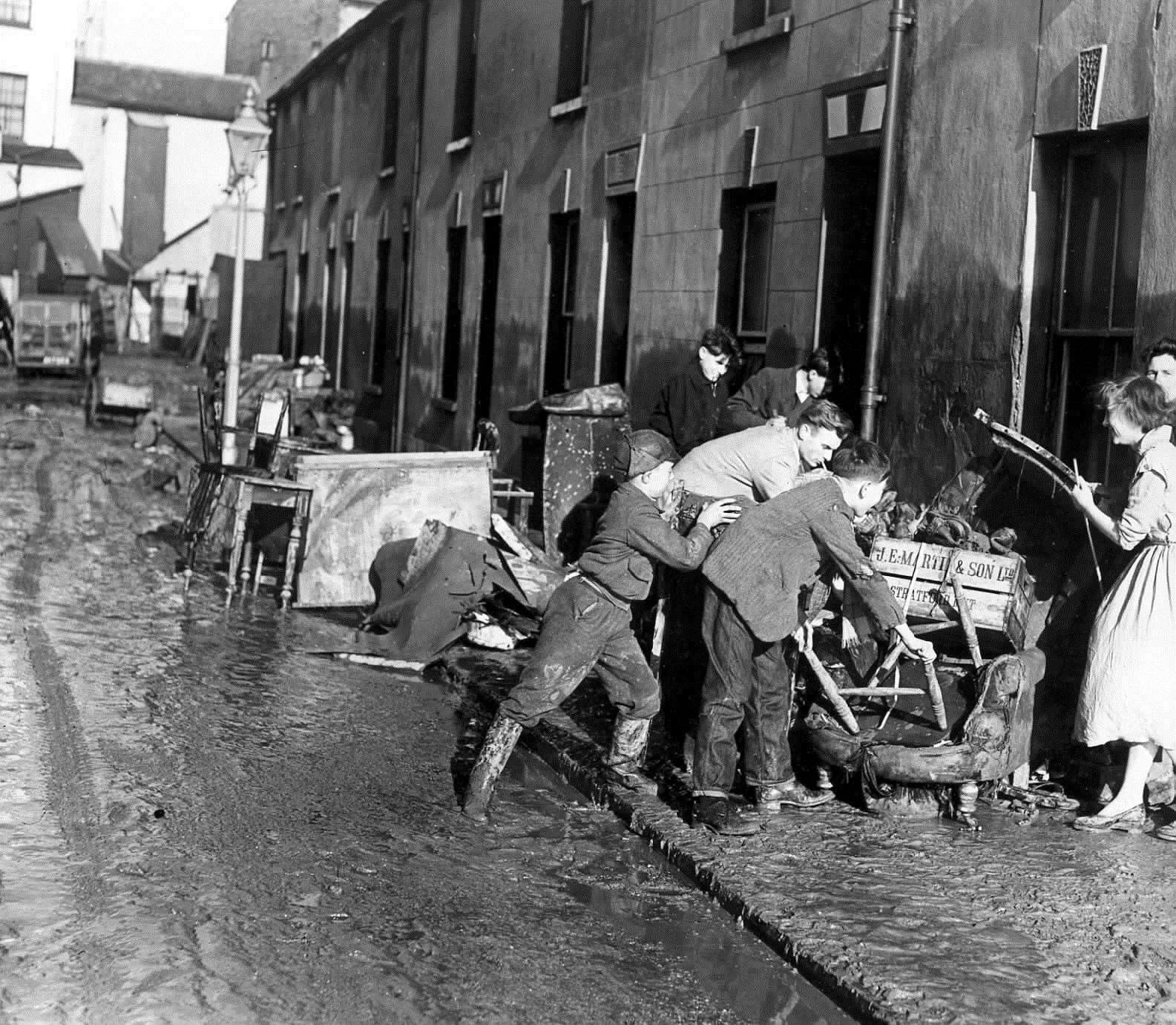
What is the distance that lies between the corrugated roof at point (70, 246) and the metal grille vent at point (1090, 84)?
5214 centimetres

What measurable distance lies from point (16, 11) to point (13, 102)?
3352mm

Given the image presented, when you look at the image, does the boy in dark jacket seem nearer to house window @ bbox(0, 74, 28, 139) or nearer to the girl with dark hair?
the girl with dark hair

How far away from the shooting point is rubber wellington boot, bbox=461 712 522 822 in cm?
680

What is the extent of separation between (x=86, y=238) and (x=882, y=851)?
57.2 m

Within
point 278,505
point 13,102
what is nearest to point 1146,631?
point 278,505

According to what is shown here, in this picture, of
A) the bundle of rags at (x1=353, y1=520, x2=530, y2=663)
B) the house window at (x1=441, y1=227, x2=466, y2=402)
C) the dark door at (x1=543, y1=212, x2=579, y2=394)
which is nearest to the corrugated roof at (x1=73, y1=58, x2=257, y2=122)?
the house window at (x1=441, y1=227, x2=466, y2=402)

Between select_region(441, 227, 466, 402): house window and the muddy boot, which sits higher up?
select_region(441, 227, 466, 402): house window

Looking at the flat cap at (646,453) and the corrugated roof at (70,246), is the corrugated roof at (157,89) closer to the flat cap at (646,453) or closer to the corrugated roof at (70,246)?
the corrugated roof at (70,246)

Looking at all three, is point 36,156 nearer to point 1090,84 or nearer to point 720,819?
point 1090,84

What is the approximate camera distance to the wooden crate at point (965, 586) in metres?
7.11

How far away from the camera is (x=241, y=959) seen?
493 centimetres

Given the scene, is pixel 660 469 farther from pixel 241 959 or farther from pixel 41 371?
pixel 41 371

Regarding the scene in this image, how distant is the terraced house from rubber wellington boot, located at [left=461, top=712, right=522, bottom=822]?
12.3 feet

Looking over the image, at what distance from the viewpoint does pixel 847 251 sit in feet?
37.7
